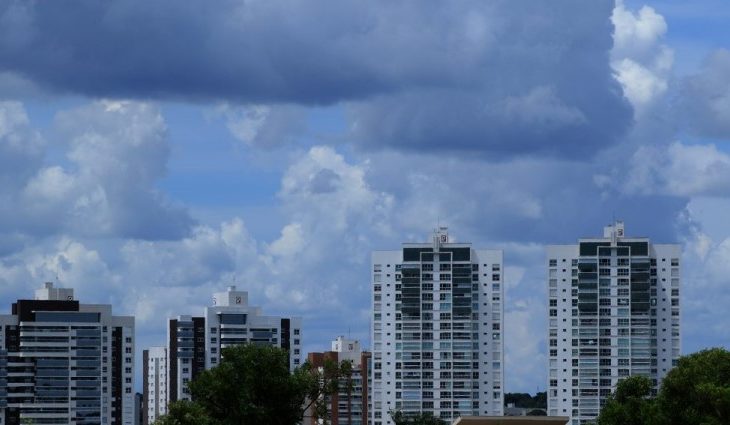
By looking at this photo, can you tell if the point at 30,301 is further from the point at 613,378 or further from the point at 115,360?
the point at 613,378

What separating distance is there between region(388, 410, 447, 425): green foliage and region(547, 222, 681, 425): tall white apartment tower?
1029 centimetres

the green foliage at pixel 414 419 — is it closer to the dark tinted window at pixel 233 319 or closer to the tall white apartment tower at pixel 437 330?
the tall white apartment tower at pixel 437 330

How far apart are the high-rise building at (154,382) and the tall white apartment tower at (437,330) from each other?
32450 mm

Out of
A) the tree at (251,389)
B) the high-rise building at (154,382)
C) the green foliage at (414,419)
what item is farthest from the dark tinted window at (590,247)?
the tree at (251,389)

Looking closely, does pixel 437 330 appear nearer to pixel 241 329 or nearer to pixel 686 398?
pixel 241 329

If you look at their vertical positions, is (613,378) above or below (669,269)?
below

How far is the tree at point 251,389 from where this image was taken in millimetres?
54156

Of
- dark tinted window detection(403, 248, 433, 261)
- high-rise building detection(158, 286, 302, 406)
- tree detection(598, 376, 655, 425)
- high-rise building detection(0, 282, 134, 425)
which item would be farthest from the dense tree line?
high-rise building detection(158, 286, 302, 406)

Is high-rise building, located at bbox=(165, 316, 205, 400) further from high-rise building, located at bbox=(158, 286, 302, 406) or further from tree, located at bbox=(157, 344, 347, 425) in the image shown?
tree, located at bbox=(157, 344, 347, 425)

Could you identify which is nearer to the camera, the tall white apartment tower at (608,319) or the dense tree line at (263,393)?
the dense tree line at (263,393)

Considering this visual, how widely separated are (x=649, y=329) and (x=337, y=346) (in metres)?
33.6

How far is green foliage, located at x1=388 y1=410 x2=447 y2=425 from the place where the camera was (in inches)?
5404

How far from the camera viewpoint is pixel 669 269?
14325 cm

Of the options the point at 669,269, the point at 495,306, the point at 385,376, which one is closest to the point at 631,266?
the point at 669,269
